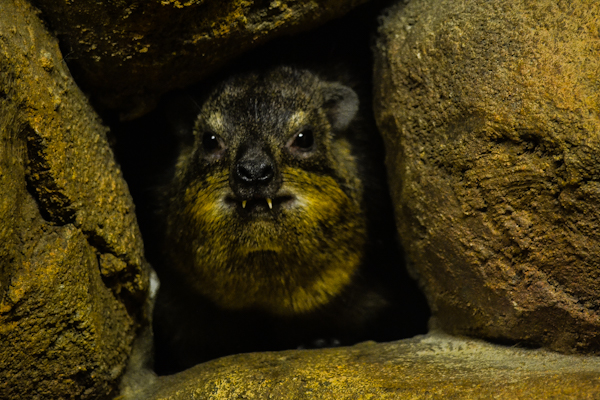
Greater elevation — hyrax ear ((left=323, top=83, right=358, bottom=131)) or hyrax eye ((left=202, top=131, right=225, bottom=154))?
hyrax ear ((left=323, top=83, right=358, bottom=131))

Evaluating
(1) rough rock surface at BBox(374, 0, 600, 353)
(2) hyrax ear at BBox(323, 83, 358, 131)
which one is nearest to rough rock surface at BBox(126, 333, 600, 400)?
(1) rough rock surface at BBox(374, 0, 600, 353)

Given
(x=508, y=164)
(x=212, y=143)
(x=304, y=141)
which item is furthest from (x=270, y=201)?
(x=508, y=164)

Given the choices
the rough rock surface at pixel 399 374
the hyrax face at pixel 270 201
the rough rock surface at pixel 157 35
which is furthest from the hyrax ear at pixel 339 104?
the rough rock surface at pixel 399 374

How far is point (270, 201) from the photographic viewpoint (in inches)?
148

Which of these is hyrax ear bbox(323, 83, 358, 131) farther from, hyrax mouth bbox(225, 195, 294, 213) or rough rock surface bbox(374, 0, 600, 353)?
hyrax mouth bbox(225, 195, 294, 213)

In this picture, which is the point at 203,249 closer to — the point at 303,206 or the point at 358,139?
the point at 303,206

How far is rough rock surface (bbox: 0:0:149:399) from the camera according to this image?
2.86 m

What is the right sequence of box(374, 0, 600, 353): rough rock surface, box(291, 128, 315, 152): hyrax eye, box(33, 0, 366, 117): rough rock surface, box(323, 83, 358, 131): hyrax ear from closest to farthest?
box(374, 0, 600, 353): rough rock surface
box(33, 0, 366, 117): rough rock surface
box(291, 128, 315, 152): hyrax eye
box(323, 83, 358, 131): hyrax ear

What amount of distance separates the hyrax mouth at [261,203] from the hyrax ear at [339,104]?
1.00 m

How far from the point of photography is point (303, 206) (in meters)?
3.98

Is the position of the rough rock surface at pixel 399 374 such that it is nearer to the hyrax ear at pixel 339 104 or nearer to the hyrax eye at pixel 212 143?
the hyrax eye at pixel 212 143

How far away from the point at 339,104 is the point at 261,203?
4.16 ft

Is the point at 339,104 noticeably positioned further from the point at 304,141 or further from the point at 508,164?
the point at 508,164

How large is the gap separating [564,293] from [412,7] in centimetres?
213
